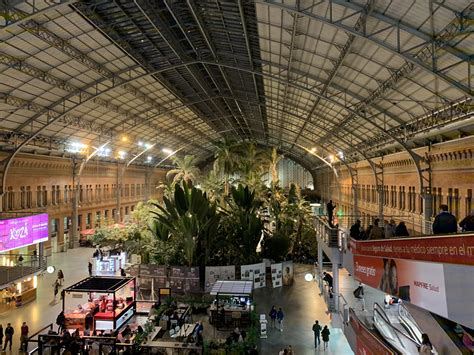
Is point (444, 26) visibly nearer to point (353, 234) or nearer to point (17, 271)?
point (353, 234)

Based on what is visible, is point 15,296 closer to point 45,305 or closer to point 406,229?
point 45,305

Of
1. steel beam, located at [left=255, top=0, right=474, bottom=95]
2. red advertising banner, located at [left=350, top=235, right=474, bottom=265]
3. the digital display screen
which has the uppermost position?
steel beam, located at [left=255, top=0, right=474, bottom=95]

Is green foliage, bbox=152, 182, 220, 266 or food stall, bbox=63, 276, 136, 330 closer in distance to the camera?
food stall, bbox=63, 276, 136, 330

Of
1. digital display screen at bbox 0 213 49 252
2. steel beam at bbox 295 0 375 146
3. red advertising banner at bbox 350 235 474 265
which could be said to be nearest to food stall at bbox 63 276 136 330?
digital display screen at bbox 0 213 49 252

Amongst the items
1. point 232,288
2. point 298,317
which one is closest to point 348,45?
point 232,288

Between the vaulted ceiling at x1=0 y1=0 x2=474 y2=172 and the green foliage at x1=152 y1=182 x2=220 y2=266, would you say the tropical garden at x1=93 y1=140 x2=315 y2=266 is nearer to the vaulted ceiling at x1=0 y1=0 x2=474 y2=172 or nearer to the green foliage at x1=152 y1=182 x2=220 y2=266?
the green foliage at x1=152 y1=182 x2=220 y2=266

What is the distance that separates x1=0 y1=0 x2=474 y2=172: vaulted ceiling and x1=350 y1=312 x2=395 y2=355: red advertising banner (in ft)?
34.5

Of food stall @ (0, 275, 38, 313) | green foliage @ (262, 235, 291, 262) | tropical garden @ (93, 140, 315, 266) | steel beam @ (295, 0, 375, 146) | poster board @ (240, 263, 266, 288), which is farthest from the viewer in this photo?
green foliage @ (262, 235, 291, 262)

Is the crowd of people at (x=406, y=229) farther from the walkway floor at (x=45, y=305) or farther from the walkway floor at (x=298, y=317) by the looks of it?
the walkway floor at (x=45, y=305)

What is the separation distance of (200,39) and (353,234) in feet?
60.5

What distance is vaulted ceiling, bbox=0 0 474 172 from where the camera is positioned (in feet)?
57.5

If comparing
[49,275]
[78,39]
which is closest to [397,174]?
[78,39]

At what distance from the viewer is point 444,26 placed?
627 inches

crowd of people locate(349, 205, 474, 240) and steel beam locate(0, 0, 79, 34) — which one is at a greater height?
steel beam locate(0, 0, 79, 34)
